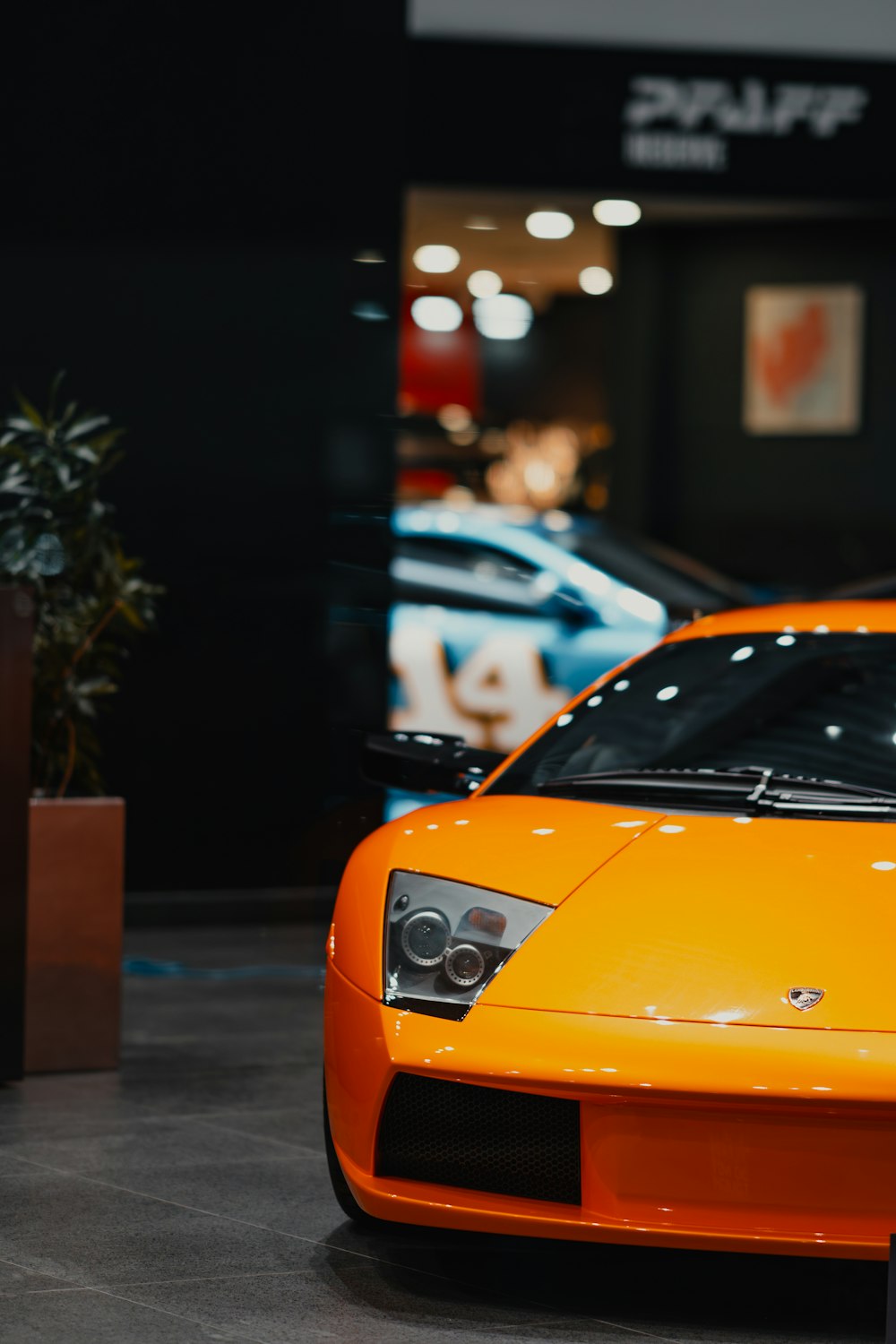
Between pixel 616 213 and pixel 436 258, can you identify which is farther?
pixel 436 258

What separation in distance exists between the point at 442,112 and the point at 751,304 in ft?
14.6

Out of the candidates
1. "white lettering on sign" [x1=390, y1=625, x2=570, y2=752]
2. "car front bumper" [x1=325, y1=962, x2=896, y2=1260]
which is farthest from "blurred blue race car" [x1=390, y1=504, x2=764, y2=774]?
"car front bumper" [x1=325, y1=962, x2=896, y2=1260]

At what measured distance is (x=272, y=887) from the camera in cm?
744

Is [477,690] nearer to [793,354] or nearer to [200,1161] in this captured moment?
[200,1161]

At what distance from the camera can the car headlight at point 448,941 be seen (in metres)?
3.12

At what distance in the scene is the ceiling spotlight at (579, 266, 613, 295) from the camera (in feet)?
52.9

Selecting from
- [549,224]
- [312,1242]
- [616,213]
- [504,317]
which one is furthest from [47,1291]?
[504,317]

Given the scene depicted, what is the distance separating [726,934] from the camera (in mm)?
3084

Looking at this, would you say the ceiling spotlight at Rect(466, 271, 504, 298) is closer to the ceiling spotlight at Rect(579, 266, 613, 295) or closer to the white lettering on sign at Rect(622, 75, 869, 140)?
the ceiling spotlight at Rect(579, 266, 613, 295)

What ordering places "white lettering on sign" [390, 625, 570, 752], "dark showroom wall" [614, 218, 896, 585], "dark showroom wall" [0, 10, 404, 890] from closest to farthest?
"dark showroom wall" [0, 10, 404, 890] → "white lettering on sign" [390, 625, 570, 752] → "dark showroom wall" [614, 218, 896, 585]

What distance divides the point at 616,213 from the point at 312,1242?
9376 mm

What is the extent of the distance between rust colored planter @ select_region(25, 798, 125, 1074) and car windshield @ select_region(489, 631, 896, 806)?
1619mm

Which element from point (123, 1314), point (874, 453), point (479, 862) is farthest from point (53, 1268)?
point (874, 453)

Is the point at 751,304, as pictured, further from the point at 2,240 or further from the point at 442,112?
the point at 2,240
